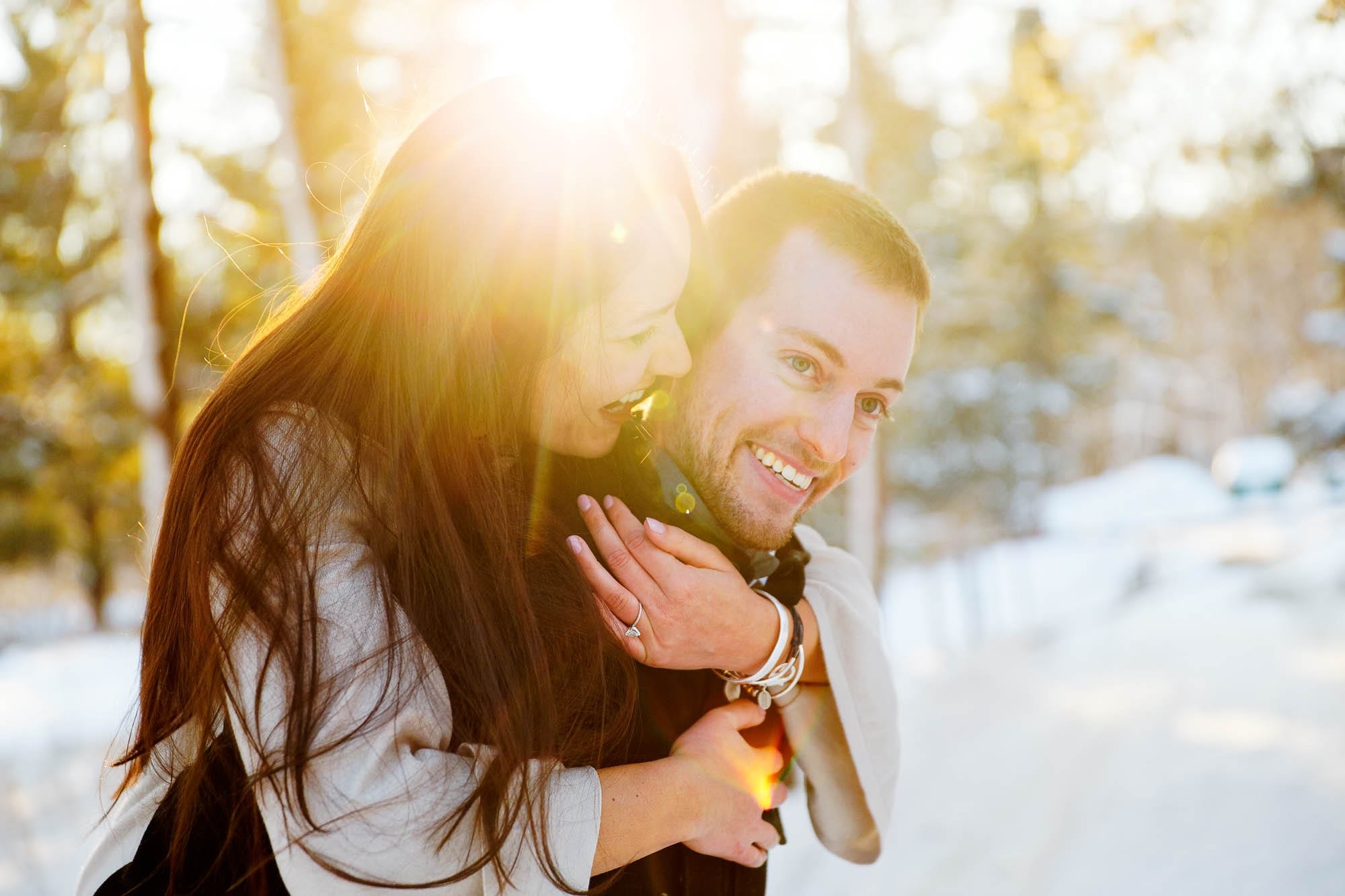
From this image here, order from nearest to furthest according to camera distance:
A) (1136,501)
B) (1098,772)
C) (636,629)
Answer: (636,629) → (1098,772) → (1136,501)

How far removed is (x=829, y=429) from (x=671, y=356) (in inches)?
19.1

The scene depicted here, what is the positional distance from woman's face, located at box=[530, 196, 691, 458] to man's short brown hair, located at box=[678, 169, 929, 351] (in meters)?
0.44

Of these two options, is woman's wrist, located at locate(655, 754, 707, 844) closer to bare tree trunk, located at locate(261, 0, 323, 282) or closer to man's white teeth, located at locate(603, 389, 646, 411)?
man's white teeth, located at locate(603, 389, 646, 411)

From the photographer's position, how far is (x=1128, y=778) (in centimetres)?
624

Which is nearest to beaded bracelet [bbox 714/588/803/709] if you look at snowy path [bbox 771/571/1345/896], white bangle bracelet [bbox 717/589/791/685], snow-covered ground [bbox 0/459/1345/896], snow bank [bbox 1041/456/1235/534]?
white bangle bracelet [bbox 717/589/791/685]

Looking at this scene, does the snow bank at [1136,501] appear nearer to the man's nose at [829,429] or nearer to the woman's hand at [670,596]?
the man's nose at [829,429]

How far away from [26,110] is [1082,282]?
51.1 feet

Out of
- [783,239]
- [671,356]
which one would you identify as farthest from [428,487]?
[783,239]

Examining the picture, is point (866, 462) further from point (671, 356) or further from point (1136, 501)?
point (1136, 501)

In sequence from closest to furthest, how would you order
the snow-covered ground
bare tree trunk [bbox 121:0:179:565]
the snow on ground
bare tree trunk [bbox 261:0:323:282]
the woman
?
the woman, the snow-covered ground, bare tree trunk [bbox 121:0:179:565], bare tree trunk [bbox 261:0:323:282], the snow on ground

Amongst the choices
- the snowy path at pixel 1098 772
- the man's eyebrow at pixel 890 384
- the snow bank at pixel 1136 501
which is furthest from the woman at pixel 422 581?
the snow bank at pixel 1136 501

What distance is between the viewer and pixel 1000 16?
7.18 meters

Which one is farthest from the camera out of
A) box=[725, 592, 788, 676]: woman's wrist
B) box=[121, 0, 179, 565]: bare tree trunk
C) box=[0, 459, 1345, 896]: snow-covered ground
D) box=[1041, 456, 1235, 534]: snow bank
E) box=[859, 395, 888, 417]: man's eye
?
box=[1041, 456, 1235, 534]: snow bank

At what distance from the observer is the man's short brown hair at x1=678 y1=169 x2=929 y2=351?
2268 mm
